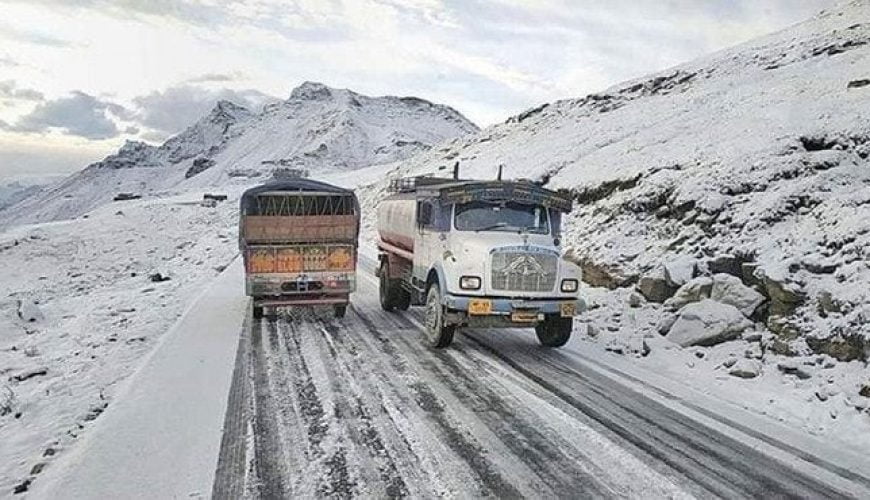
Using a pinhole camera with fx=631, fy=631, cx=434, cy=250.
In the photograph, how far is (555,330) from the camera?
448 inches

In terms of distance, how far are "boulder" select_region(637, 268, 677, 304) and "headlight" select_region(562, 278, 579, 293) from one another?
12.1ft

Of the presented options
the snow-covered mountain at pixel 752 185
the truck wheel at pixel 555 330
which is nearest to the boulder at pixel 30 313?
the truck wheel at pixel 555 330

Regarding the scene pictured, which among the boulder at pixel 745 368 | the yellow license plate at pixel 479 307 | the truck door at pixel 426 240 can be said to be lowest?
the boulder at pixel 745 368

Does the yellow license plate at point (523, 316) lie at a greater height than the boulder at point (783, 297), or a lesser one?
lesser

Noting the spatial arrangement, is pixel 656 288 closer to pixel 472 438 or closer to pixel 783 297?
pixel 783 297

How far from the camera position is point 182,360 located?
9930mm

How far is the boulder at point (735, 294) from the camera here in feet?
38.2

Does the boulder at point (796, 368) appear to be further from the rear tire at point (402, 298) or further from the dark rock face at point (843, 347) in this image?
the rear tire at point (402, 298)

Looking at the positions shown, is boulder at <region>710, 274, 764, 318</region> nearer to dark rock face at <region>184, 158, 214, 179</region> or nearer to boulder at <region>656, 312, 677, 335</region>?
boulder at <region>656, 312, 677, 335</region>

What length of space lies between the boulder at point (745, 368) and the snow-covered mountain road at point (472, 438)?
2020 mm

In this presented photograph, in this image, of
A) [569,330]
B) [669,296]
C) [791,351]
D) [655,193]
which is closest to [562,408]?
[569,330]

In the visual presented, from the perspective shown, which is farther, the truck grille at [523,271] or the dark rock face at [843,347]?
the truck grille at [523,271]

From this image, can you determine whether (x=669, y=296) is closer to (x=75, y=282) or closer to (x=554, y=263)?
(x=554, y=263)

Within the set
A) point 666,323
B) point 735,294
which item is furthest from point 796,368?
point 666,323
